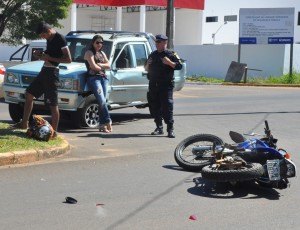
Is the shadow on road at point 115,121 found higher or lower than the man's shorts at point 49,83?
lower

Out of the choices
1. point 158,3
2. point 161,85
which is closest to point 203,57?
point 158,3

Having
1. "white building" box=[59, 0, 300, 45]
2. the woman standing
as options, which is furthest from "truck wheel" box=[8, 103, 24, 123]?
"white building" box=[59, 0, 300, 45]

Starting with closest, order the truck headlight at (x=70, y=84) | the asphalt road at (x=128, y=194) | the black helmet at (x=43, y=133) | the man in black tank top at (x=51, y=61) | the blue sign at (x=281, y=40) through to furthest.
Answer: the asphalt road at (x=128, y=194) < the black helmet at (x=43, y=133) < the man in black tank top at (x=51, y=61) < the truck headlight at (x=70, y=84) < the blue sign at (x=281, y=40)

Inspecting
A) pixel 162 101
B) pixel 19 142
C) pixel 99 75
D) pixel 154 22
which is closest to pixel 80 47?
pixel 99 75

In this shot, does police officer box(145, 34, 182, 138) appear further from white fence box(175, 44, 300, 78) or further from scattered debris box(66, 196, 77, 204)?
white fence box(175, 44, 300, 78)

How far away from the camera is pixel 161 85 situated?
1072 cm

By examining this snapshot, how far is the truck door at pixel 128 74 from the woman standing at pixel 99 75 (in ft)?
2.94

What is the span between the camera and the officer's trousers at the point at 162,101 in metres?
10.7

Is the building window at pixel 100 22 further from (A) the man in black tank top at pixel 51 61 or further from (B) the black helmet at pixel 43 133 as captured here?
(B) the black helmet at pixel 43 133

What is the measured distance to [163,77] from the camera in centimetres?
1073

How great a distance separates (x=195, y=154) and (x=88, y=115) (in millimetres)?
4087

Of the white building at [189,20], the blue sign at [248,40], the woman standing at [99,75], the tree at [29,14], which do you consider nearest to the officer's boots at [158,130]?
the woman standing at [99,75]

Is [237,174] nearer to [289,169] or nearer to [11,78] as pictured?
[289,169]

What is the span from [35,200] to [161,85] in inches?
190
